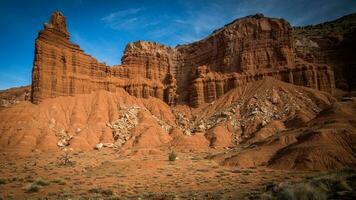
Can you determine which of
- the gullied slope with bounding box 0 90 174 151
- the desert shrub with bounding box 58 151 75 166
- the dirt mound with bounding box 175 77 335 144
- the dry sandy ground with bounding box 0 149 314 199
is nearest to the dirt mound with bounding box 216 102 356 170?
the dry sandy ground with bounding box 0 149 314 199

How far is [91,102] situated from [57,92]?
7896mm

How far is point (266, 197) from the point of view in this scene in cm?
1290

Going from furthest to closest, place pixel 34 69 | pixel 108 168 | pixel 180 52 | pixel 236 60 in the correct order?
pixel 180 52, pixel 236 60, pixel 34 69, pixel 108 168

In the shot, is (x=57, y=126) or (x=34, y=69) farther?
(x=34, y=69)

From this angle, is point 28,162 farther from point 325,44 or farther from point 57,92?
point 325,44

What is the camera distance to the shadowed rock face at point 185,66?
66.6 meters

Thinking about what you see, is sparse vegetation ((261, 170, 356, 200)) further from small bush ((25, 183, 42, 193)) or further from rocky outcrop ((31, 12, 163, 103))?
rocky outcrop ((31, 12, 163, 103))

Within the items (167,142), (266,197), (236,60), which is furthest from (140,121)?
(266,197)

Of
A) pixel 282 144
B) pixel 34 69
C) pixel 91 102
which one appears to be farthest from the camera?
pixel 91 102

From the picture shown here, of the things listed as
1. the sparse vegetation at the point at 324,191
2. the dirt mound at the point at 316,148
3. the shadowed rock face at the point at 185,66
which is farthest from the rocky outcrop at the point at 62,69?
the sparse vegetation at the point at 324,191

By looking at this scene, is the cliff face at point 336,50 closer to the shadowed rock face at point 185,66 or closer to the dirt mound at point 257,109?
the shadowed rock face at point 185,66

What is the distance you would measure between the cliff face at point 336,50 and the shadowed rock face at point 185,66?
629 centimetres

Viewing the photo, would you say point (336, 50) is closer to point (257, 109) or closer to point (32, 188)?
point (257, 109)

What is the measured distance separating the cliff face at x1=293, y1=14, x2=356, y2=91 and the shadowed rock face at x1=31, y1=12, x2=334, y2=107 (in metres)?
6.29
